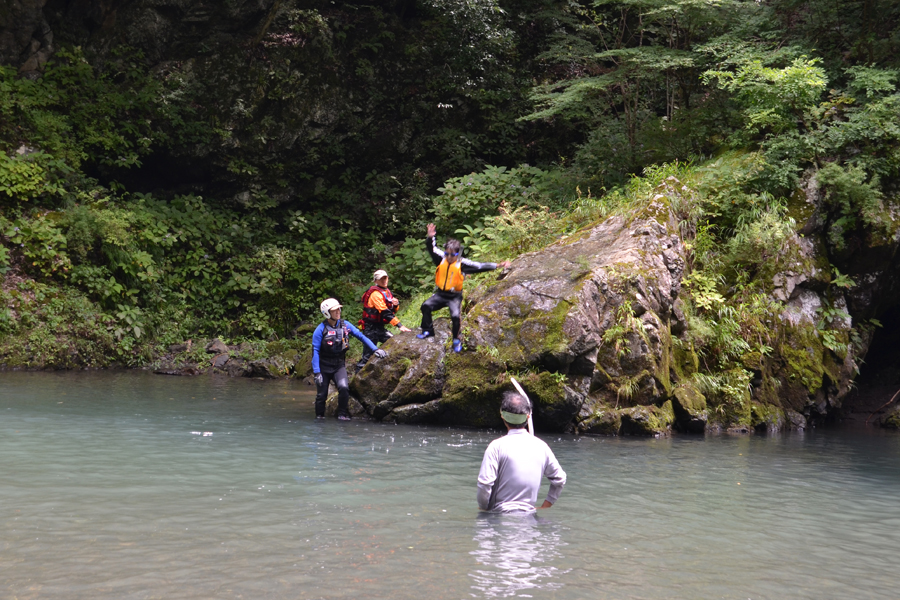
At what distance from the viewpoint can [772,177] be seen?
13.6 meters

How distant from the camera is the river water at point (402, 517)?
4.71 meters

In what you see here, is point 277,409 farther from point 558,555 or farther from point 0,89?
point 0,89

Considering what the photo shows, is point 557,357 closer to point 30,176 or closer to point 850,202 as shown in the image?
point 850,202

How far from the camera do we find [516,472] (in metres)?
5.89

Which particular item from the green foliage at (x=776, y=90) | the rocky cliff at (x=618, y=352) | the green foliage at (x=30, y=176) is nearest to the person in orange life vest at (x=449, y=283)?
the rocky cliff at (x=618, y=352)

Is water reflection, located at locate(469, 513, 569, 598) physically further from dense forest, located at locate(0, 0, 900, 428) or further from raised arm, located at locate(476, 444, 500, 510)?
dense forest, located at locate(0, 0, 900, 428)

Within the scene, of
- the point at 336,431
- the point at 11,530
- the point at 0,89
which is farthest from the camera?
the point at 0,89

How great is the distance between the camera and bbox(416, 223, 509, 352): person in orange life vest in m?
11.5

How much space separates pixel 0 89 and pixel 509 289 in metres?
14.5

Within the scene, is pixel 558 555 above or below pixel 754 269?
below

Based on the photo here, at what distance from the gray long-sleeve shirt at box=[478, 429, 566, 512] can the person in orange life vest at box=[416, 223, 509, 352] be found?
17.9ft

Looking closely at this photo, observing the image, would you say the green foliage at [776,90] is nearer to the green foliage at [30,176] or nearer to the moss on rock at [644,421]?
the moss on rock at [644,421]

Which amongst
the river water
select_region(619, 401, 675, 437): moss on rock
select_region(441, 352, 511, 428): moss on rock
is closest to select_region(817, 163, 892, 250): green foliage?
the river water

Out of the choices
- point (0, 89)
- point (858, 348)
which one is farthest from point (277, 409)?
point (0, 89)
